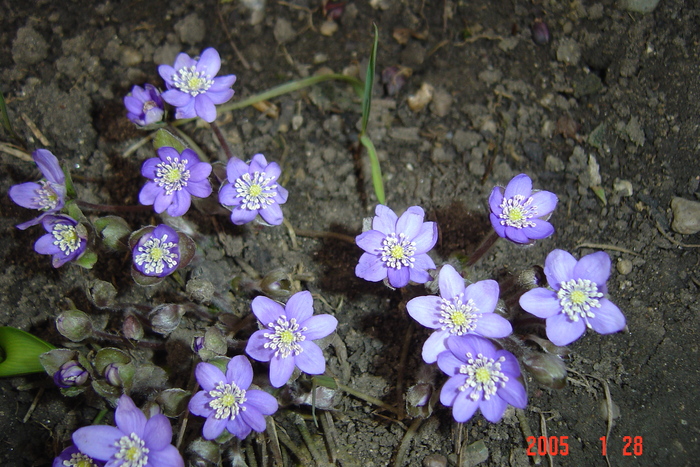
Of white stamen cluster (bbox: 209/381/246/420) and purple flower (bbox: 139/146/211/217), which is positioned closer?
white stamen cluster (bbox: 209/381/246/420)

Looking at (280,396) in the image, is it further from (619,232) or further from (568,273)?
(619,232)

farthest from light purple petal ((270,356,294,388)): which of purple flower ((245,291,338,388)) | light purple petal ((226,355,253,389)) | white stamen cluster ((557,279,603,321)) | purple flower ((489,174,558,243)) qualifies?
white stamen cluster ((557,279,603,321))

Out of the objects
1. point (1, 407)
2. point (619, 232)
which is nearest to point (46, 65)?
point (1, 407)

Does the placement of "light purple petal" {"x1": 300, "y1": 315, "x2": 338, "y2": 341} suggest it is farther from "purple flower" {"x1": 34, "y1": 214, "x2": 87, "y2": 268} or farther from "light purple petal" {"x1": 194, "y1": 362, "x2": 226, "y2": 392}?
"purple flower" {"x1": 34, "y1": 214, "x2": 87, "y2": 268}

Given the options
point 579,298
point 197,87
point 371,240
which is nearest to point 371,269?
point 371,240

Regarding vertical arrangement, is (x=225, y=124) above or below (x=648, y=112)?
below

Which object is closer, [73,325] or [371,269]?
[371,269]

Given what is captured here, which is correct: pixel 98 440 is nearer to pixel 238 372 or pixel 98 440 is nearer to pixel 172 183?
pixel 238 372
